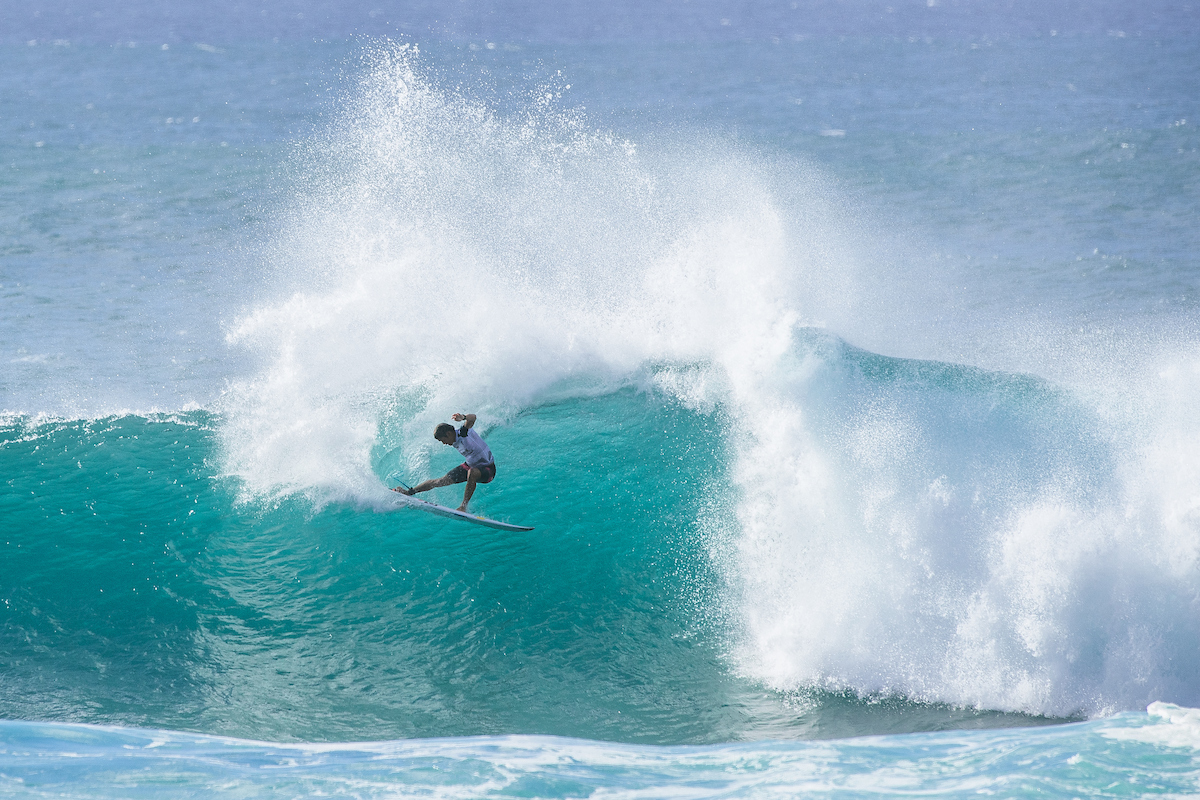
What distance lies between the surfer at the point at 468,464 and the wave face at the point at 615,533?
776 millimetres

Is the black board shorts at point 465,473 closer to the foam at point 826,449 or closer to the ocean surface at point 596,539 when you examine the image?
the ocean surface at point 596,539

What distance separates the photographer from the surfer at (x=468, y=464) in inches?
356

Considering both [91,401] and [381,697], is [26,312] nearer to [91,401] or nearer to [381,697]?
[91,401]

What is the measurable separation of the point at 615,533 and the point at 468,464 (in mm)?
1557

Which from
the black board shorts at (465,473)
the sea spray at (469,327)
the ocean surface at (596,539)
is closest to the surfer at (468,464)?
the black board shorts at (465,473)

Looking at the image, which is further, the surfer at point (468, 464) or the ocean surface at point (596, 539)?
the surfer at point (468, 464)

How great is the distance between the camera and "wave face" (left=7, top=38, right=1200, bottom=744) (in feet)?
27.2

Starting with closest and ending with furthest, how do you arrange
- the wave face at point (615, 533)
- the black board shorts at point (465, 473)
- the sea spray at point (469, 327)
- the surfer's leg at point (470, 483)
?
1. the wave face at point (615, 533)
2. the surfer's leg at point (470, 483)
3. the black board shorts at point (465, 473)
4. the sea spray at point (469, 327)


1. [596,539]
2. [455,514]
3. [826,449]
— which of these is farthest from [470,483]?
[826,449]

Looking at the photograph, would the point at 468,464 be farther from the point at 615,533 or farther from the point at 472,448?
the point at 615,533

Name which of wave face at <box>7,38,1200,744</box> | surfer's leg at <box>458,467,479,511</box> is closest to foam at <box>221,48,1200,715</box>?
wave face at <box>7,38,1200,744</box>

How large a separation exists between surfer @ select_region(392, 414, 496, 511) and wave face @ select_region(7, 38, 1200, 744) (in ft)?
2.54

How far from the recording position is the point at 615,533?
988cm

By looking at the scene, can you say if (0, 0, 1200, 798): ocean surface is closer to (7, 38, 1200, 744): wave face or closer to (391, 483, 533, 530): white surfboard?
(7, 38, 1200, 744): wave face
